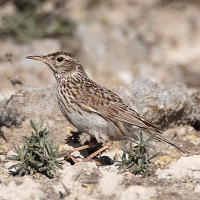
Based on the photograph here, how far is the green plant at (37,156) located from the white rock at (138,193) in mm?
869

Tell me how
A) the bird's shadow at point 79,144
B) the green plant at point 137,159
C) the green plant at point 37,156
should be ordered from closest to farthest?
the green plant at point 37,156, the green plant at point 137,159, the bird's shadow at point 79,144

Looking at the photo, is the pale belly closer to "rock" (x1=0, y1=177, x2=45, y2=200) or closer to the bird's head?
the bird's head

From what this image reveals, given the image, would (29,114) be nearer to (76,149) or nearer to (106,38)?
(76,149)

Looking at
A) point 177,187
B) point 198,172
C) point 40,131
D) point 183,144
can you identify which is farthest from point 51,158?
point 183,144

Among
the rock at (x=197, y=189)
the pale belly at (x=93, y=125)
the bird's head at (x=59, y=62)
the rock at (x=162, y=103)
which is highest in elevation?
the bird's head at (x=59, y=62)

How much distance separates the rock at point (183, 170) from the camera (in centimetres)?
544

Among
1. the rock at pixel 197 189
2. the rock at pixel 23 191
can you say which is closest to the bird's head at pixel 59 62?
the rock at pixel 23 191

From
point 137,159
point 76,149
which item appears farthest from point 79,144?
point 137,159

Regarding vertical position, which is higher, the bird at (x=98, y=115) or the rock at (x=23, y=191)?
the bird at (x=98, y=115)

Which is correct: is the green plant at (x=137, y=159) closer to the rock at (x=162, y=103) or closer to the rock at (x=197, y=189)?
the rock at (x=197, y=189)

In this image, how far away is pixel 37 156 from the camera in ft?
16.8

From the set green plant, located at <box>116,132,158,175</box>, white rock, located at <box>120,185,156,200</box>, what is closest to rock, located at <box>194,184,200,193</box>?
white rock, located at <box>120,185,156,200</box>

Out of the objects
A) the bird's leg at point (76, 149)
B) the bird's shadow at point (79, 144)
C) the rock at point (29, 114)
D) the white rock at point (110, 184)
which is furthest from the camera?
the rock at point (29, 114)

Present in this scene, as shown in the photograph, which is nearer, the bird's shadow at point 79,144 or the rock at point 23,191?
the rock at point 23,191
